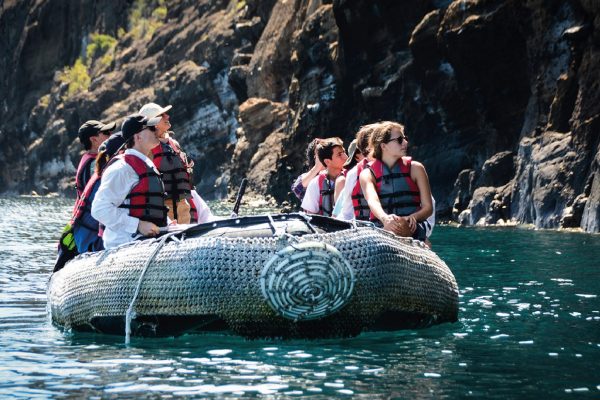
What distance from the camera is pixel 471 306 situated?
40.9 ft

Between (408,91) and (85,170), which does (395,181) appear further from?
(408,91)

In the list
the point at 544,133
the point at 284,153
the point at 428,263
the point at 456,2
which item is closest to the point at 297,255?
the point at 428,263

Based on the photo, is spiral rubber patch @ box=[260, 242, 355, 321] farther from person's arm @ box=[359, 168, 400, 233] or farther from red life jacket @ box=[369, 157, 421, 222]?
red life jacket @ box=[369, 157, 421, 222]

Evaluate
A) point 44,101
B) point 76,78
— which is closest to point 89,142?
point 76,78

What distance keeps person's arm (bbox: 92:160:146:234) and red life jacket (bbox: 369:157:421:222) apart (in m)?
2.72

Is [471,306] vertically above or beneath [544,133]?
beneath

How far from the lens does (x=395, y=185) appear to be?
11297mm

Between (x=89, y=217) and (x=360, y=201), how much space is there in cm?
317

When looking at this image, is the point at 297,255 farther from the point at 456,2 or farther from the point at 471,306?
the point at 456,2

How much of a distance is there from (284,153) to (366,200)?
1841 inches

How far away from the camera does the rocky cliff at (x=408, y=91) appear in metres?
31.3

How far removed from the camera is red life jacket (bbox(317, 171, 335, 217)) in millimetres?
13672

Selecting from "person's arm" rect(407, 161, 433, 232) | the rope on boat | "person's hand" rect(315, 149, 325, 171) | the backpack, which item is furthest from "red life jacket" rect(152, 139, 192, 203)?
"person's arm" rect(407, 161, 433, 232)

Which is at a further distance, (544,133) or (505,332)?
(544,133)
